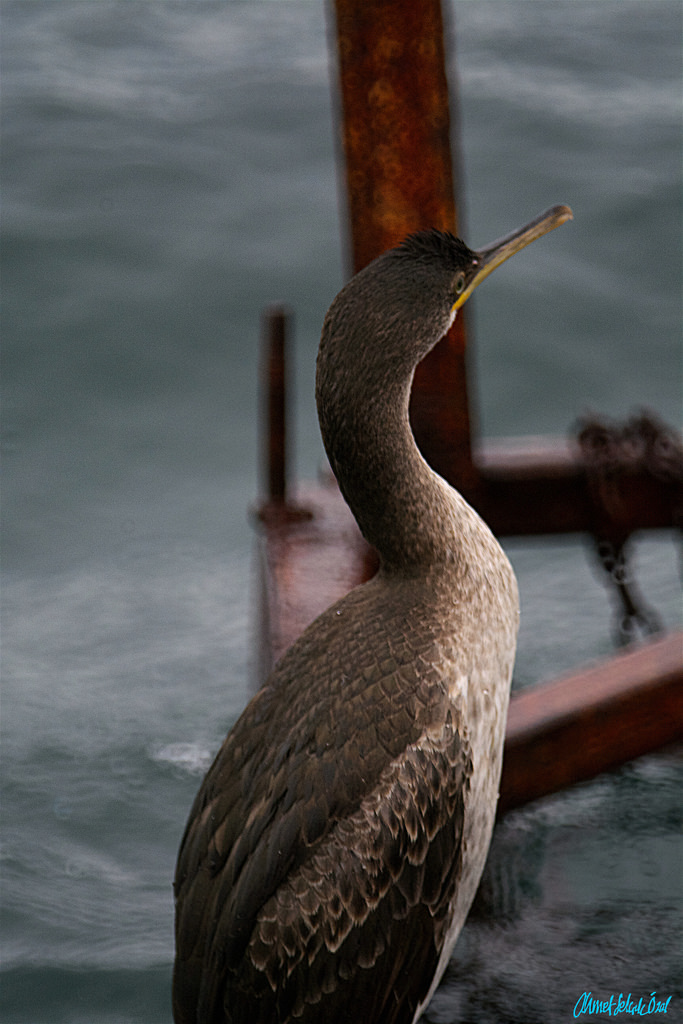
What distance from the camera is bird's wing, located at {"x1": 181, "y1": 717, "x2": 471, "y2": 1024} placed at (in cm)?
203

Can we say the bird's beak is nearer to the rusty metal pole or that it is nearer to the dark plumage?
the dark plumage

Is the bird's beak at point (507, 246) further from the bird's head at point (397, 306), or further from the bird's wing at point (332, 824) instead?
the bird's wing at point (332, 824)

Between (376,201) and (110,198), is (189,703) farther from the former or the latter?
(110,198)

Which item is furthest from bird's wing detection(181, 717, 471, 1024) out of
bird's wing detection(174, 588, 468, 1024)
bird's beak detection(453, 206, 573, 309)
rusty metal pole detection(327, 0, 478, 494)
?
rusty metal pole detection(327, 0, 478, 494)

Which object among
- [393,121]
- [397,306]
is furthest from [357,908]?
[393,121]

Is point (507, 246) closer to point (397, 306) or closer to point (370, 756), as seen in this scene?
point (397, 306)

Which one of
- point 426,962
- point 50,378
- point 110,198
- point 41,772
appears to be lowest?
point 41,772

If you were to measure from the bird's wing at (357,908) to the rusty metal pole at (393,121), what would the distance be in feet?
4.33

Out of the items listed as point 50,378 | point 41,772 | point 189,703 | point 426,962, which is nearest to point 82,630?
point 189,703

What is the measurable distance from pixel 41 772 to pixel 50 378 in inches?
150

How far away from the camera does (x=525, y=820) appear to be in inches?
143

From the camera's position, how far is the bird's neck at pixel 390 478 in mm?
2143
